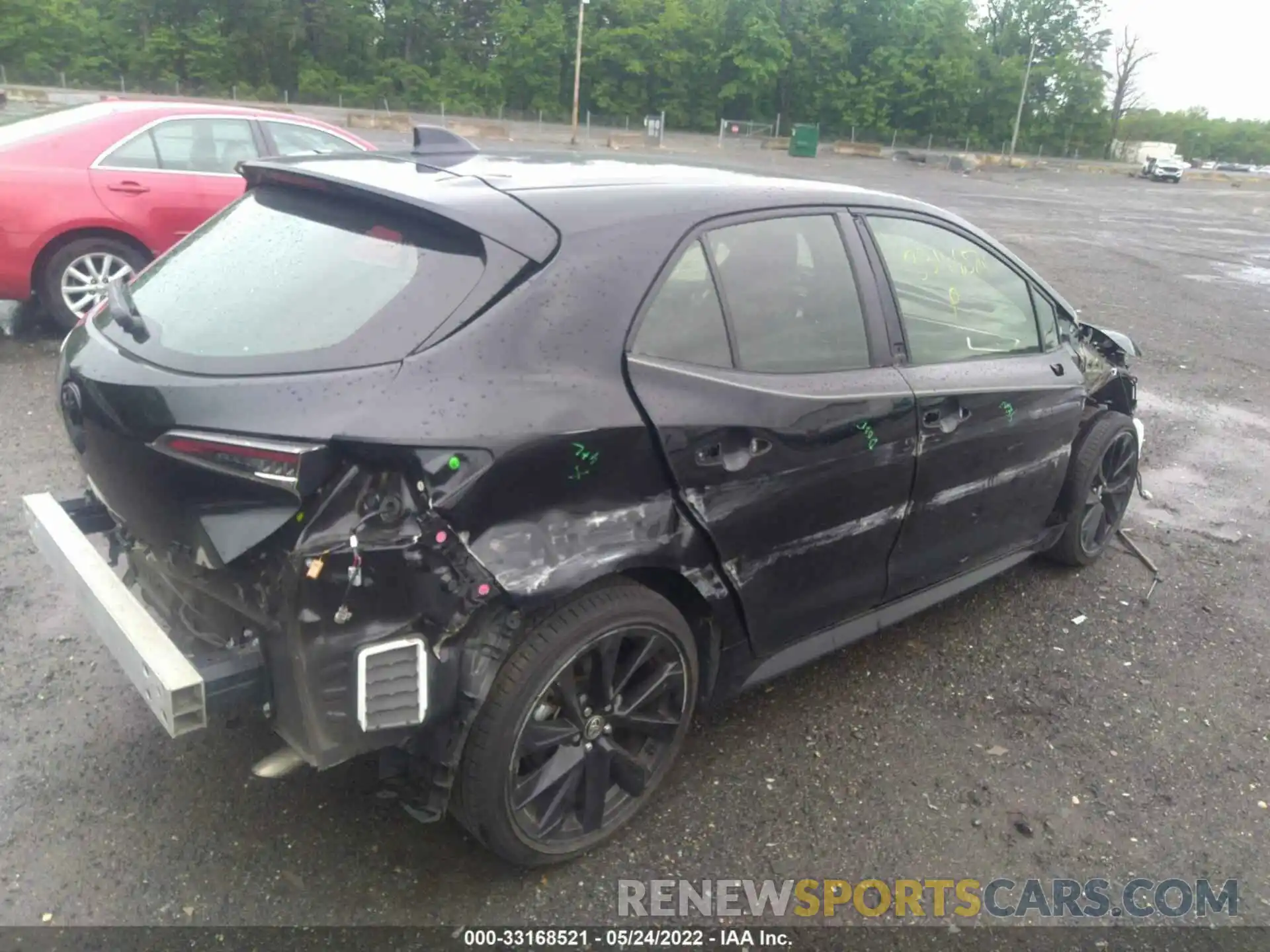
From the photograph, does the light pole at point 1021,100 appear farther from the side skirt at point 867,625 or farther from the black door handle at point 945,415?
the black door handle at point 945,415

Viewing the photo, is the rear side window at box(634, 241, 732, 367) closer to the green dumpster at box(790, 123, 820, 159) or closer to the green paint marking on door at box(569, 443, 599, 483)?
the green paint marking on door at box(569, 443, 599, 483)

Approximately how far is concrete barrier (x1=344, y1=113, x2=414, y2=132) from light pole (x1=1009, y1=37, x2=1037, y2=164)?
Result: 36.7 meters

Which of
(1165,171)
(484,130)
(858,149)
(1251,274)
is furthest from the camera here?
(858,149)

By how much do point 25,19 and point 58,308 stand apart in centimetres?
5484

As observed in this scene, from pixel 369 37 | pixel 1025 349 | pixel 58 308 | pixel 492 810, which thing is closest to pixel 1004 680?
pixel 1025 349

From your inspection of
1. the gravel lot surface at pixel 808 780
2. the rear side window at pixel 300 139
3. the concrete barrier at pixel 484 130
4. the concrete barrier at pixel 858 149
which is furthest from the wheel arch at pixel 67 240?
the concrete barrier at pixel 858 149

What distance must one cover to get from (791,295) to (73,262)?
579 cm

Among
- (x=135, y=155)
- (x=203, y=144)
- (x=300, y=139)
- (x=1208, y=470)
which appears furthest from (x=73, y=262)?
(x=1208, y=470)

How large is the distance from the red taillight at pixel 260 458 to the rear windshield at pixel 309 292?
A: 192 millimetres

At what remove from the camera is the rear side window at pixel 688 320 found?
2.64 metres

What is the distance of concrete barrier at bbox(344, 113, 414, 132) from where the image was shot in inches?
1574

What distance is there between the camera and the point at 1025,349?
402cm

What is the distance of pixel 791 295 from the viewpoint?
121 inches

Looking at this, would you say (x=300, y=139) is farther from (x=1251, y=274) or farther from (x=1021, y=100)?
(x=1021, y=100)
